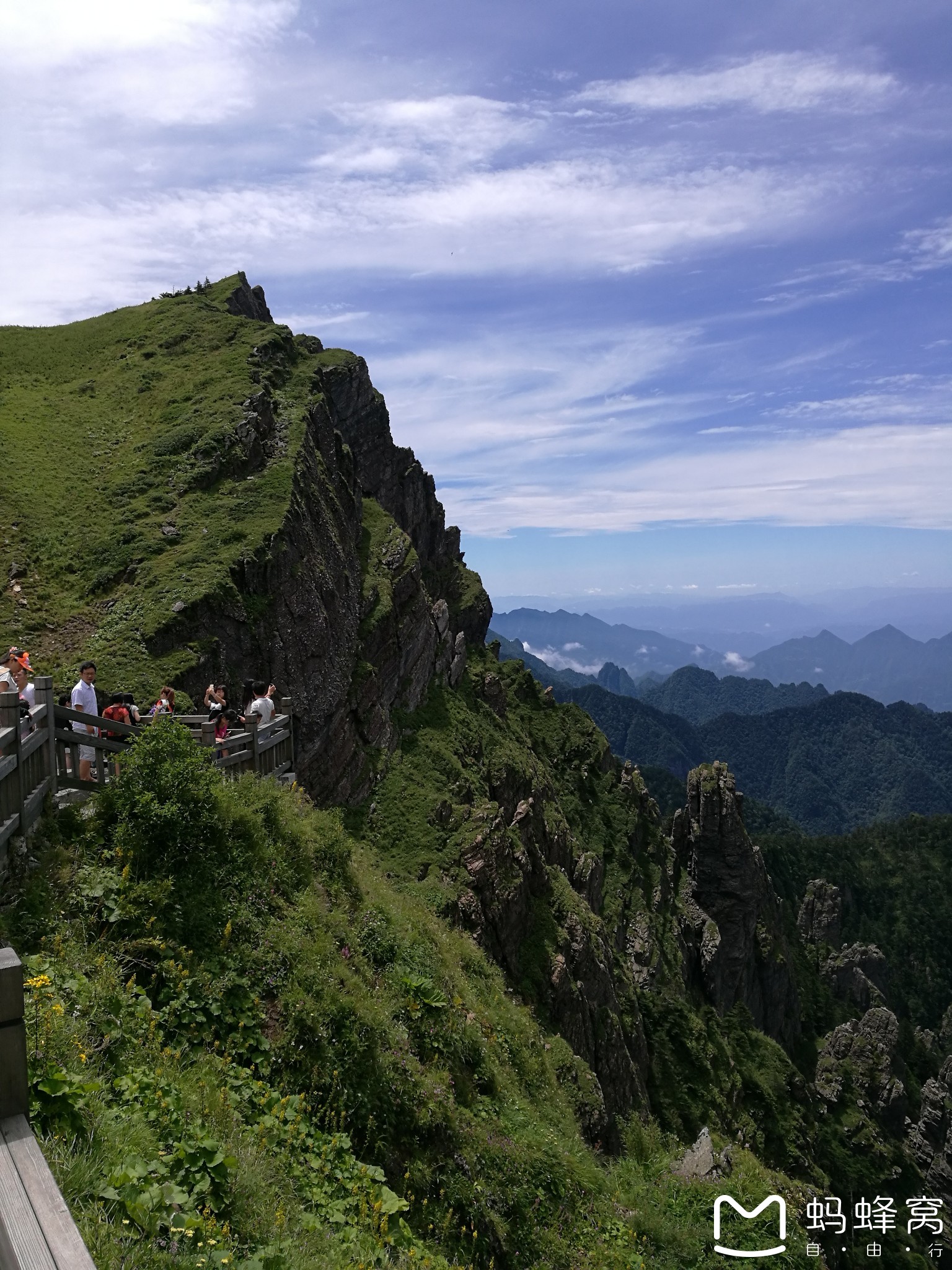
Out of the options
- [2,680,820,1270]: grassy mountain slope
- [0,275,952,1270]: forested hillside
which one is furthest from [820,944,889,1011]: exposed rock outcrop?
[2,680,820,1270]: grassy mountain slope

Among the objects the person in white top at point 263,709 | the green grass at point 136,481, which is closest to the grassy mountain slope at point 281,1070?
the person in white top at point 263,709

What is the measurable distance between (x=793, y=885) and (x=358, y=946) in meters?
127

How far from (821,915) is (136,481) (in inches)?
3787

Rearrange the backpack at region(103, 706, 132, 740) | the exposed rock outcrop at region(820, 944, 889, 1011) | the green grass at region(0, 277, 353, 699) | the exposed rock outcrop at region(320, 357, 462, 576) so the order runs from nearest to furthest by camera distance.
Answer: the backpack at region(103, 706, 132, 740), the green grass at region(0, 277, 353, 699), the exposed rock outcrop at region(320, 357, 462, 576), the exposed rock outcrop at region(820, 944, 889, 1011)

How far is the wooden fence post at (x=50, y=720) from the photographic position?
9.98 metres

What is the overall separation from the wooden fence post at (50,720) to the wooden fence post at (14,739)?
3.17 feet

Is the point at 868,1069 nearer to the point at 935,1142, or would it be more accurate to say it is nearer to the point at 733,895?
the point at 935,1142

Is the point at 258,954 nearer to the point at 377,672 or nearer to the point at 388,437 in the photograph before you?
the point at 377,672

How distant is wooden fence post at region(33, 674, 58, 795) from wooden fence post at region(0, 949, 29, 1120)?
700 cm

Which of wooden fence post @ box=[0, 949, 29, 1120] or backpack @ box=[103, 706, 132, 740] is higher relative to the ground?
backpack @ box=[103, 706, 132, 740]
